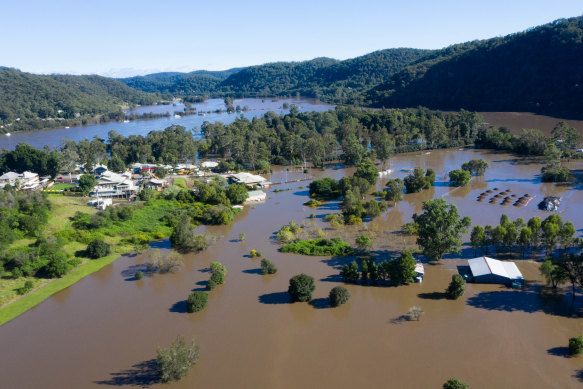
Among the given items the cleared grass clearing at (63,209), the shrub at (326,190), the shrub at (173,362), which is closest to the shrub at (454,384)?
the shrub at (173,362)

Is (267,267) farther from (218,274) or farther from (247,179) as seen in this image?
(247,179)

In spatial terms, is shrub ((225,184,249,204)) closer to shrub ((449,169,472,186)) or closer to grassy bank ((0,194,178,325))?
grassy bank ((0,194,178,325))

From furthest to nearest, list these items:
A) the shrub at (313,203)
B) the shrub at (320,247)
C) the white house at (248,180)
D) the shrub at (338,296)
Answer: the white house at (248,180) < the shrub at (313,203) < the shrub at (320,247) < the shrub at (338,296)

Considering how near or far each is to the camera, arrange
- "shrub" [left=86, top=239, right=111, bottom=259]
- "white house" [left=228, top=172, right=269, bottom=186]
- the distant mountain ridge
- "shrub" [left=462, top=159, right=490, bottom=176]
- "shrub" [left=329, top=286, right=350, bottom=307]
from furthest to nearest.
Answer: the distant mountain ridge < "white house" [left=228, top=172, right=269, bottom=186] < "shrub" [left=462, top=159, right=490, bottom=176] < "shrub" [left=86, top=239, right=111, bottom=259] < "shrub" [left=329, top=286, right=350, bottom=307]

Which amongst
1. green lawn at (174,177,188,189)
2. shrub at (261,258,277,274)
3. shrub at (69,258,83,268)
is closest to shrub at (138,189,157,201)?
green lawn at (174,177,188,189)

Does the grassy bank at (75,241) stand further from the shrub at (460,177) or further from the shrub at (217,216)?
the shrub at (460,177)

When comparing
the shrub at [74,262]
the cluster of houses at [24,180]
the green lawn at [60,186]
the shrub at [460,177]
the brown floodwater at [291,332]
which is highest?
the cluster of houses at [24,180]

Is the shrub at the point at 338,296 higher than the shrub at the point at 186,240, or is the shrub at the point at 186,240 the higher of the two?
the shrub at the point at 186,240
